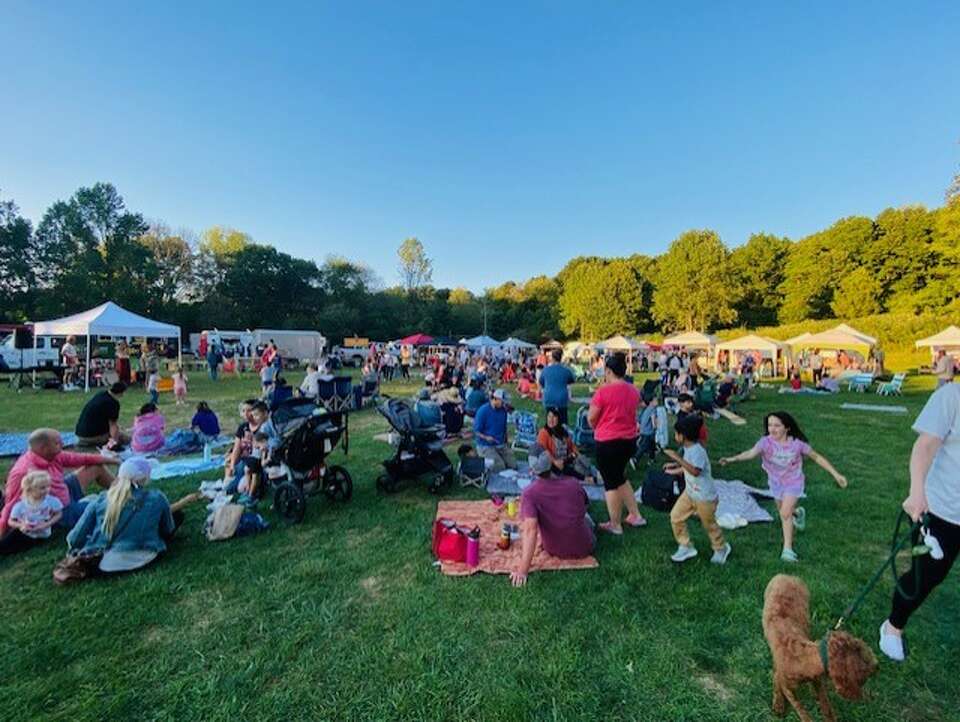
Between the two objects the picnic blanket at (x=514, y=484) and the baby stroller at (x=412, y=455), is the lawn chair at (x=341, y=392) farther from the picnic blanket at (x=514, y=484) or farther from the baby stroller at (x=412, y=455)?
the picnic blanket at (x=514, y=484)

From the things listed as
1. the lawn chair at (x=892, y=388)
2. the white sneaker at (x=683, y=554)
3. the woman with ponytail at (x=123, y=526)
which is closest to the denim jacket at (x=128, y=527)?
the woman with ponytail at (x=123, y=526)

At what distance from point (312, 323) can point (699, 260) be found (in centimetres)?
3906

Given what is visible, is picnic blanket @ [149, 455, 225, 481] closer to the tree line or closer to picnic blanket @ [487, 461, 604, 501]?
picnic blanket @ [487, 461, 604, 501]

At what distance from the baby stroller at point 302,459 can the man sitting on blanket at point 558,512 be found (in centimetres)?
256

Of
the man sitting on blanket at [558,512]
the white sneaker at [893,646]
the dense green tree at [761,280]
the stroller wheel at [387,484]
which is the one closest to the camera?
the white sneaker at [893,646]

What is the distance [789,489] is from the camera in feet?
12.6

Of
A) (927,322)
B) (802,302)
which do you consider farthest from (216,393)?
(802,302)

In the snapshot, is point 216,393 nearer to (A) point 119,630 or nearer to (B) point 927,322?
(A) point 119,630

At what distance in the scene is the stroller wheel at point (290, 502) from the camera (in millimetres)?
4793

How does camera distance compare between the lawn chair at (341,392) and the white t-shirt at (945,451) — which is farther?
the lawn chair at (341,392)

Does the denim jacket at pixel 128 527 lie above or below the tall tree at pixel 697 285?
below

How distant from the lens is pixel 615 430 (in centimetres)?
434

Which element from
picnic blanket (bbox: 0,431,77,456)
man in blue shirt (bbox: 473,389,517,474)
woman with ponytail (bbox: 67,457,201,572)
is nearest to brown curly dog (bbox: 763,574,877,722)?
woman with ponytail (bbox: 67,457,201,572)

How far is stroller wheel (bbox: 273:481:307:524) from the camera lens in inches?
189
